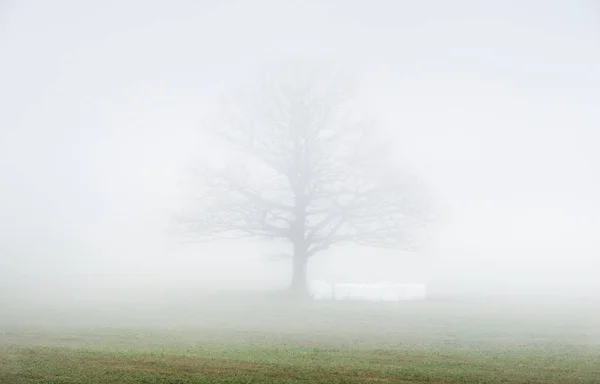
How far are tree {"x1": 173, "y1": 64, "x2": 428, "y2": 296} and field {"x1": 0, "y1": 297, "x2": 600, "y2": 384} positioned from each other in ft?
19.5

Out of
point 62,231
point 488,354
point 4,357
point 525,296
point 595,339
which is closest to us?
point 4,357

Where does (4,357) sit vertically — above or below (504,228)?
below

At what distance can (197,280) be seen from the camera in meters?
76.0

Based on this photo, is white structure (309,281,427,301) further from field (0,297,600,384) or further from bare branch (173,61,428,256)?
field (0,297,600,384)

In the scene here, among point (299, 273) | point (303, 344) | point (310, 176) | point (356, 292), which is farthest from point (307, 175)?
point (303, 344)

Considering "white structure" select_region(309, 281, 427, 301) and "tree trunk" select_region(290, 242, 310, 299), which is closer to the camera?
"white structure" select_region(309, 281, 427, 301)

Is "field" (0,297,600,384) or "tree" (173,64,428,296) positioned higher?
"tree" (173,64,428,296)

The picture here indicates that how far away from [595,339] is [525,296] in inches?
1221

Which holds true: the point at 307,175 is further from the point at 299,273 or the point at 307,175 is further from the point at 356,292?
the point at 356,292

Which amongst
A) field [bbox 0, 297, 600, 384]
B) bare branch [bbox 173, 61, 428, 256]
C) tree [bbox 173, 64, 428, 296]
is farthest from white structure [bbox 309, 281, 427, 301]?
field [bbox 0, 297, 600, 384]

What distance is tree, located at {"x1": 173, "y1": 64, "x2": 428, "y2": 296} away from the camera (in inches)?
2064

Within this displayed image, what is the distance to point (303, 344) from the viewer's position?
2805 cm

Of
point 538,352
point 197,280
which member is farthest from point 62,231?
point 538,352

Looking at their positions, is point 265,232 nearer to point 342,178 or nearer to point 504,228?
point 342,178
